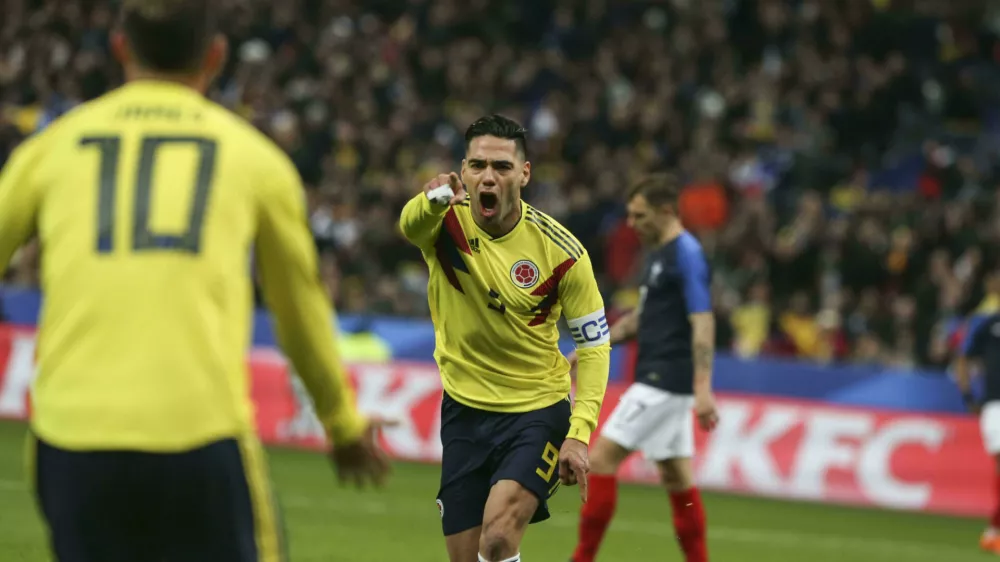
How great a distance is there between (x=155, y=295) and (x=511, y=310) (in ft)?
11.1

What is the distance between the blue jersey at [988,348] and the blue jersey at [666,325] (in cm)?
391

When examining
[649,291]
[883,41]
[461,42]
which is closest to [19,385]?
[461,42]

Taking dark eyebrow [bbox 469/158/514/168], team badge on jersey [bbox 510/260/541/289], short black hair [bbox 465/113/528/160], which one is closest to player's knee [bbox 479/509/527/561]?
team badge on jersey [bbox 510/260/541/289]

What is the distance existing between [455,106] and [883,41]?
238 inches

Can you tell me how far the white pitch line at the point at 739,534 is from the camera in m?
12.5

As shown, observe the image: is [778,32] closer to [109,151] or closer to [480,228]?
[480,228]

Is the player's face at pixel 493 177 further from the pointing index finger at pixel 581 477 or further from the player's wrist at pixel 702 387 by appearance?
the player's wrist at pixel 702 387

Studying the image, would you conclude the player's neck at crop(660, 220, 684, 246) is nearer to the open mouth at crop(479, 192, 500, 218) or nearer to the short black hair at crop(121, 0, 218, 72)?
the open mouth at crop(479, 192, 500, 218)

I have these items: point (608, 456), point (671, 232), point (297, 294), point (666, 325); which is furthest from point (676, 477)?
point (297, 294)

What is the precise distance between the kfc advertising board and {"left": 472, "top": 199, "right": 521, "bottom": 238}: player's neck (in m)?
9.08

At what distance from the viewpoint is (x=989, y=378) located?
1308cm

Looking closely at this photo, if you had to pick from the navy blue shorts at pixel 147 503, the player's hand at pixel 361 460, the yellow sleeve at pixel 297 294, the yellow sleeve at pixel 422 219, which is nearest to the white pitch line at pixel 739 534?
the yellow sleeve at pixel 422 219

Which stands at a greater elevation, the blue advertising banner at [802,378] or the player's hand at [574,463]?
the player's hand at [574,463]

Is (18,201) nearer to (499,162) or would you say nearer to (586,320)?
(499,162)
